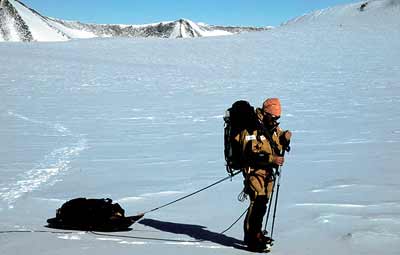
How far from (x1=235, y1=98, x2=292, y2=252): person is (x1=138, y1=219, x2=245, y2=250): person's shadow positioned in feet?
0.86

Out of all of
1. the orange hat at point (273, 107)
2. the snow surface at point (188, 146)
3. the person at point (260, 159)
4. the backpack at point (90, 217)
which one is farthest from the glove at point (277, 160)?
the backpack at point (90, 217)

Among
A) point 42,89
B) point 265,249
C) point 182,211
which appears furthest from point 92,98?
point 265,249

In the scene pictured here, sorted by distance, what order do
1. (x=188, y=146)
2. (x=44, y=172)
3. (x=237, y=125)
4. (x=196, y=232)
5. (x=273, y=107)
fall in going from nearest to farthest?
(x=237, y=125) → (x=273, y=107) → (x=196, y=232) → (x=44, y=172) → (x=188, y=146)

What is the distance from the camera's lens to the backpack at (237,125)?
4277mm

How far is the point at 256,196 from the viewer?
4.45 meters

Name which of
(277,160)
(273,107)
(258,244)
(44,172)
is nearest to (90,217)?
(258,244)

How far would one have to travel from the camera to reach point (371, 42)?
37.1 meters

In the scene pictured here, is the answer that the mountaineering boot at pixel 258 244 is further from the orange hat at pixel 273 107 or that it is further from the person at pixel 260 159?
the orange hat at pixel 273 107

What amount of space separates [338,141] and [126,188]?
5.17 metres

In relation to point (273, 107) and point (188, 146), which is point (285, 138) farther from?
point (188, 146)

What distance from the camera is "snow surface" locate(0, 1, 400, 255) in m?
5.10

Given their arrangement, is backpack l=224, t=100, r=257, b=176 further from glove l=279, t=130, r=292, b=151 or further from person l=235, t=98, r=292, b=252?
glove l=279, t=130, r=292, b=151

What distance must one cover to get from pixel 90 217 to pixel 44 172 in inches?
146

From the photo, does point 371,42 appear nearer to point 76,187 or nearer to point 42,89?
point 42,89
